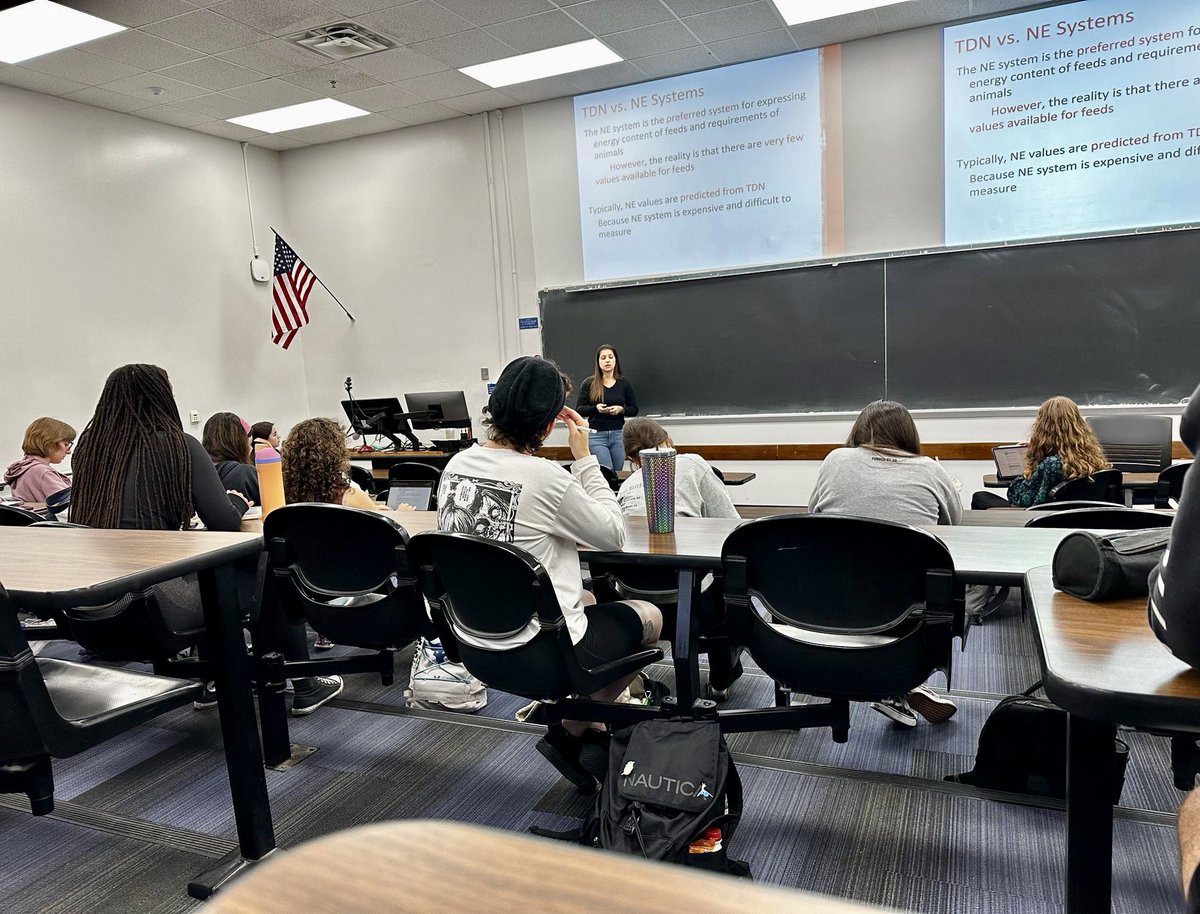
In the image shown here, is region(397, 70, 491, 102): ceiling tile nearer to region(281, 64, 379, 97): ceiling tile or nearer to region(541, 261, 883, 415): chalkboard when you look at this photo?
region(281, 64, 379, 97): ceiling tile

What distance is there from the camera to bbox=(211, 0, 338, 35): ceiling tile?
15.1 ft

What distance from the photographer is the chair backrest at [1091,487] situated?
11.7ft

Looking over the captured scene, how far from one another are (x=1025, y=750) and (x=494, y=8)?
472 centimetres

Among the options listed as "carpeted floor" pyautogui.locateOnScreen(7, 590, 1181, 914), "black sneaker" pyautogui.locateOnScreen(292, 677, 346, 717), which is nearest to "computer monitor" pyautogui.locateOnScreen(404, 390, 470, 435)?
"black sneaker" pyautogui.locateOnScreen(292, 677, 346, 717)

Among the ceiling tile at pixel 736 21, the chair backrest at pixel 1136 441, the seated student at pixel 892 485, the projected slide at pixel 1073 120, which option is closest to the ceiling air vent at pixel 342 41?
the ceiling tile at pixel 736 21

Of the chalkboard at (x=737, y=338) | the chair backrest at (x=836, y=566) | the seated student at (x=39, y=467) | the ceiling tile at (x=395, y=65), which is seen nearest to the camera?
the chair backrest at (x=836, y=566)

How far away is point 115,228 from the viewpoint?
20.6ft

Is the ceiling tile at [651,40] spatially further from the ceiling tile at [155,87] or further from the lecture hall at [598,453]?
the ceiling tile at [155,87]

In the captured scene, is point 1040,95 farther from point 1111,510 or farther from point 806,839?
point 806,839

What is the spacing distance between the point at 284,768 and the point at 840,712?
5.57ft

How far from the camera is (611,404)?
6262 mm

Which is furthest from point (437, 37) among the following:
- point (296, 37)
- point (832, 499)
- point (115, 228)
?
point (832, 499)

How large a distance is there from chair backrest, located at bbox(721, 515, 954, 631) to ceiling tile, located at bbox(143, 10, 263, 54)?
4785 mm

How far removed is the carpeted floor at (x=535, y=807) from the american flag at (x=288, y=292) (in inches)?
199
